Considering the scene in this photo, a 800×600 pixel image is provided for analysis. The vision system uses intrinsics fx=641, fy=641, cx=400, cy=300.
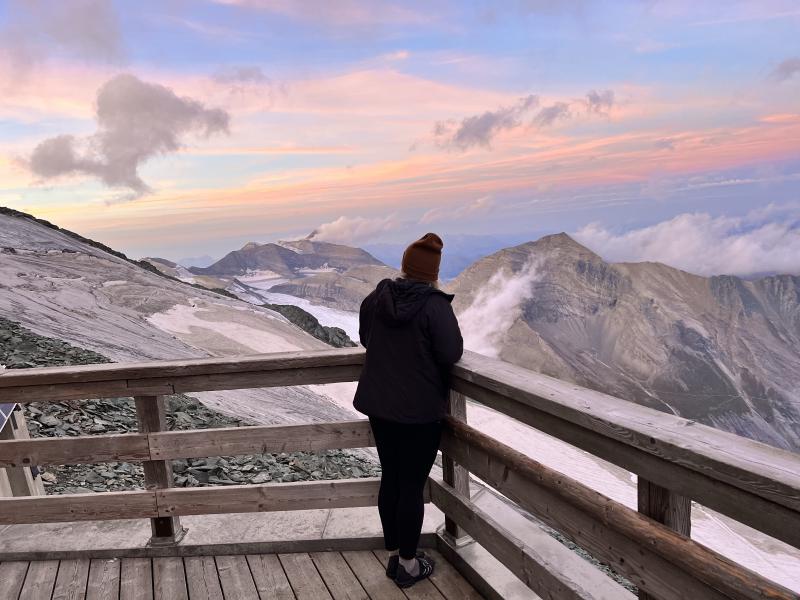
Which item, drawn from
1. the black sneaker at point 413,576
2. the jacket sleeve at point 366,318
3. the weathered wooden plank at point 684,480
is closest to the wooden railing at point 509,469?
the weathered wooden plank at point 684,480

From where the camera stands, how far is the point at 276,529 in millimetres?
4684

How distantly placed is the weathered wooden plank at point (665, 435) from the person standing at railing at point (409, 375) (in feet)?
1.07

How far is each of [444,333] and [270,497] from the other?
73.7 inches

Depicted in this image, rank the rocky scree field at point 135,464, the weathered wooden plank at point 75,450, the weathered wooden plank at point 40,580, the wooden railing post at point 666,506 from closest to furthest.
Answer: the wooden railing post at point 666,506
the weathered wooden plank at point 40,580
the weathered wooden plank at point 75,450
the rocky scree field at point 135,464

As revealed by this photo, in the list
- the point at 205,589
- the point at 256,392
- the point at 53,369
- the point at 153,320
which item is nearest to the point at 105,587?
the point at 205,589

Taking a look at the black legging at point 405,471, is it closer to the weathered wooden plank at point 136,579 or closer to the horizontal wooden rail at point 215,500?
the horizontal wooden rail at point 215,500

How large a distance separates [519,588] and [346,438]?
55.0 inches

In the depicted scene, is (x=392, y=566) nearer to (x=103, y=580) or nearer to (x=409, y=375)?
(x=409, y=375)

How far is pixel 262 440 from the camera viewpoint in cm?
432

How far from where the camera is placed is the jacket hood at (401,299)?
359cm

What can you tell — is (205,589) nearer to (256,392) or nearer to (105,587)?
(105,587)

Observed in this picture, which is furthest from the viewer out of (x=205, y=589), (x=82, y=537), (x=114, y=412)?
(x=114, y=412)

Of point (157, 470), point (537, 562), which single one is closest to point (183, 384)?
point (157, 470)

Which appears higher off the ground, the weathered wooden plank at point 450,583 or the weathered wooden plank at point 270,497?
the weathered wooden plank at point 270,497
